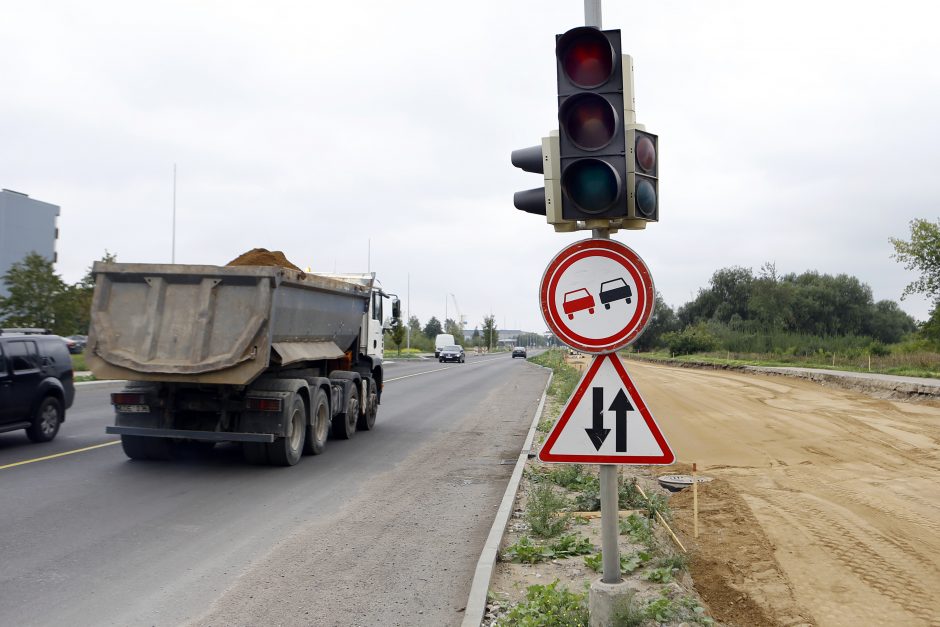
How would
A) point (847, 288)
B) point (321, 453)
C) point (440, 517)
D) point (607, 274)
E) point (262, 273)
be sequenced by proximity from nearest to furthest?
point (607, 274) < point (440, 517) < point (262, 273) < point (321, 453) < point (847, 288)

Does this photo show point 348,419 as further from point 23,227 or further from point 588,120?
point 23,227

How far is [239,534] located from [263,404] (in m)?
3.38

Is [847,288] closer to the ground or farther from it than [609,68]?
farther from it

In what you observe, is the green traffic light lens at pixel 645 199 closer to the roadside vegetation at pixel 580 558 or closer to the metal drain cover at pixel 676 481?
the roadside vegetation at pixel 580 558

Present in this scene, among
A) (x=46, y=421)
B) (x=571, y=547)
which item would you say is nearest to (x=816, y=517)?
(x=571, y=547)

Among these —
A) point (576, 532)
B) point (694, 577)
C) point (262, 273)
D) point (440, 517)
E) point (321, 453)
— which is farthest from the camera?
point (321, 453)

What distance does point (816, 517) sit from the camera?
8.09 meters

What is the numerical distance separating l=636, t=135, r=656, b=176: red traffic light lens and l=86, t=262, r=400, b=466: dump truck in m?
6.55

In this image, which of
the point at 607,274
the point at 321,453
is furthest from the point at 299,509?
the point at 607,274

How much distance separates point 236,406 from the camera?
1052 centimetres

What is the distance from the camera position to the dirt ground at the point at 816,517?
5.54 metres

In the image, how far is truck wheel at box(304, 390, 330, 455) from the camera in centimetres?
1170

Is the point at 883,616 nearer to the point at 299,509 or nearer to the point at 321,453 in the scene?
the point at 299,509

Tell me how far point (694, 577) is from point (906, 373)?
95.9ft
